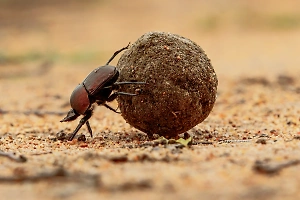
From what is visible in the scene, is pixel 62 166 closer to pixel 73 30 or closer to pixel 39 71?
pixel 39 71

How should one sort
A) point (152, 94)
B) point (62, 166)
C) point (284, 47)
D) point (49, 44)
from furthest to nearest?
1. point (49, 44)
2. point (284, 47)
3. point (152, 94)
4. point (62, 166)

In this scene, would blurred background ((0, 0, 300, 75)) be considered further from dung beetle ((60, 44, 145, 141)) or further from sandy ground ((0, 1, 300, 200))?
dung beetle ((60, 44, 145, 141))

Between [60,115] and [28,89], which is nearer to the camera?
[60,115]

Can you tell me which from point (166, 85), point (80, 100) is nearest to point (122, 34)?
point (80, 100)

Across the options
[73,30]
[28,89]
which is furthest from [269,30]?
[28,89]

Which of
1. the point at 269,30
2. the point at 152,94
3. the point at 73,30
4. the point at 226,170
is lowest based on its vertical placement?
the point at 226,170

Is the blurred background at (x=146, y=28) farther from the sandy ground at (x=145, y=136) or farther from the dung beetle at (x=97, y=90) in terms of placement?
the dung beetle at (x=97, y=90)
